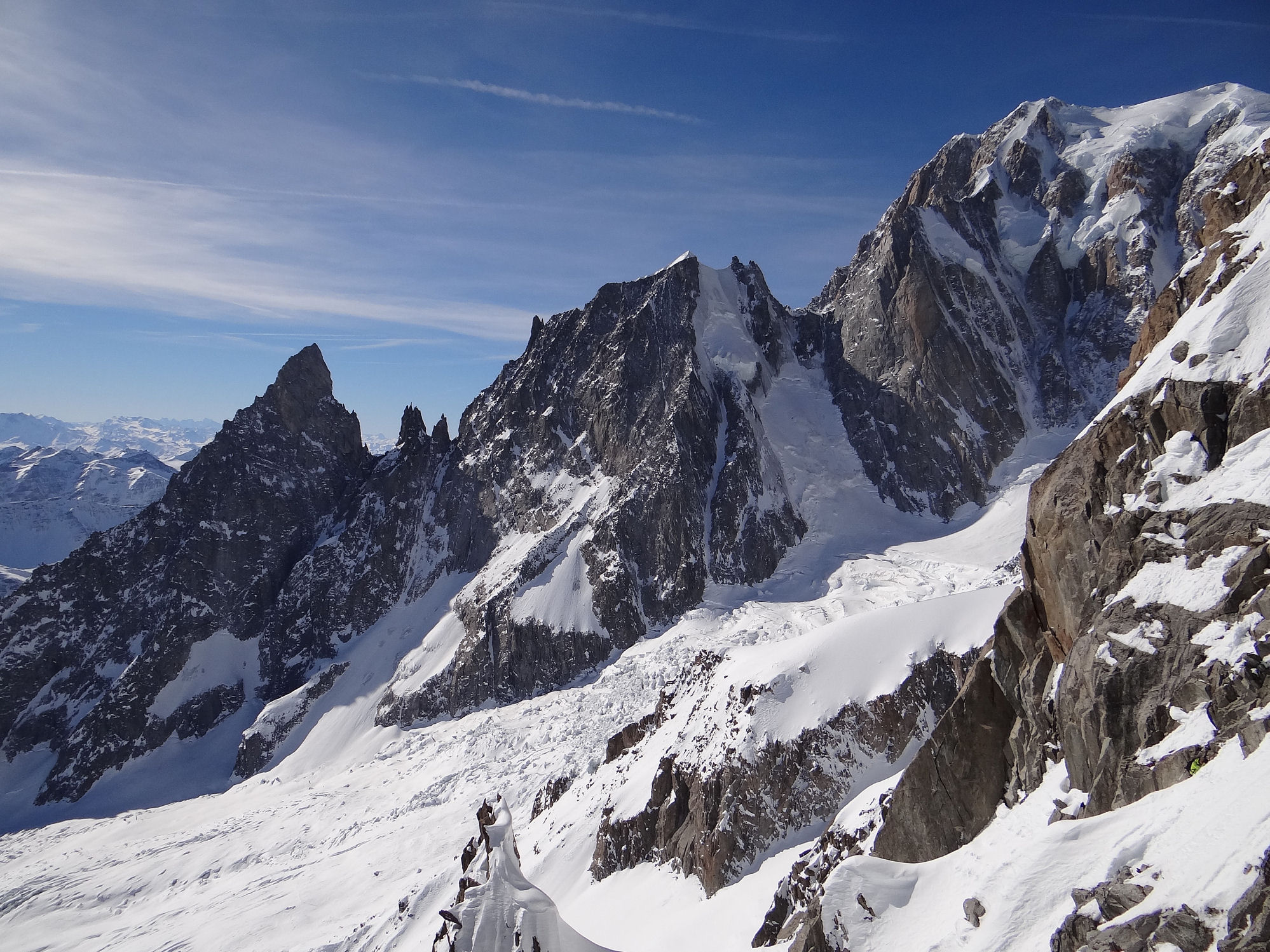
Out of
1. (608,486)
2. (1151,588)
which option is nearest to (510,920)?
(1151,588)

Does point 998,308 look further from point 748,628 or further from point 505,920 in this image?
point 505,920

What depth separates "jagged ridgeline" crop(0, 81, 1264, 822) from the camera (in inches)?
2879

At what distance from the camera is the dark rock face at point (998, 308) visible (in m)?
79.3

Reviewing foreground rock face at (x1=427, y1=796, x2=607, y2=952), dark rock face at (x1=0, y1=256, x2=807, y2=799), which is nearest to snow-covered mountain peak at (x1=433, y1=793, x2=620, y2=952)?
foreground rock face at (x1=427, y1=796, x2=607, y2=952)

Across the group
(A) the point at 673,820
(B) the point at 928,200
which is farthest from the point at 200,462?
(B) the point at 928,200

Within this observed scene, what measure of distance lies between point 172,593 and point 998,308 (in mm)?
117295

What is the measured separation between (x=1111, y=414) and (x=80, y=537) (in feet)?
833

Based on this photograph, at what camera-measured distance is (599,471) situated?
8138 cm

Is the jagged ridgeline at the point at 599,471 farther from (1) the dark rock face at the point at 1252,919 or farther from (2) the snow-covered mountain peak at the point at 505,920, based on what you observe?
(1) the dark rock face at the point at 1252,919

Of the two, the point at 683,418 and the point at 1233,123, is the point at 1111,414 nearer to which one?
the point at 683,418

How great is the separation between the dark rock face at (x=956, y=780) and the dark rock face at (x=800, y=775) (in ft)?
30.7

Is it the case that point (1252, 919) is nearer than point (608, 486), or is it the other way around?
point (1252, 919)

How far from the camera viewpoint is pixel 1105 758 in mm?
11594

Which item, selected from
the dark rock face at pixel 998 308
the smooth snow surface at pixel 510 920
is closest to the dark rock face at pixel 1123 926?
the smooth snow surface at pixel 510 920
